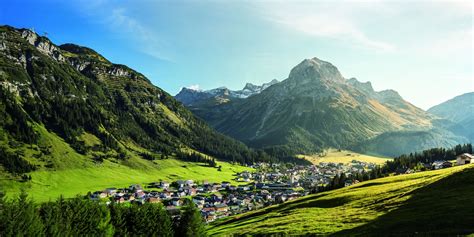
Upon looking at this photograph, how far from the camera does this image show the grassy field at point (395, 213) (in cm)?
5806

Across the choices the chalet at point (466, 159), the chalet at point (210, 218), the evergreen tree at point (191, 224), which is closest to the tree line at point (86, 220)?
the evergreen tree at point (191, 224)

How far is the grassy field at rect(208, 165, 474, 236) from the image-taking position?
58062 mm

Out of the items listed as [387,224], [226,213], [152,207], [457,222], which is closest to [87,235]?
[152,207]

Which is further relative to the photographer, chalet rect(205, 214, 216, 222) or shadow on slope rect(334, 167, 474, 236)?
chalet rect(205, 214, 216, 222)

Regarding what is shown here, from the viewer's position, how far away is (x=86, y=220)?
256ft

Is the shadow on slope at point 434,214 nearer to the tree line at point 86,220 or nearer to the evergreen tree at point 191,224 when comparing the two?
the evergreen tree at point 191,224

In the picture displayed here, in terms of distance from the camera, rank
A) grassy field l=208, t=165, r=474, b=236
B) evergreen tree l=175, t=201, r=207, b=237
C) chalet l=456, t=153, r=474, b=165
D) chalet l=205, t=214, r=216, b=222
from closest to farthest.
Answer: grassy field l=208, t=165, r=474, b=236, evergreen tree l=175, t=201, r=207, b=237, chalet l=456, t=153, r=474, b=165, chalet l=205, t=214, r=216, b=222

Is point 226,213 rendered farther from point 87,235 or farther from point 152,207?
point 87,235

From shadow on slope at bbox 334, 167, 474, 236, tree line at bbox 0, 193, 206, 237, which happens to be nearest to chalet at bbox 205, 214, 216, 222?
tree line at bbox 0, 193, 206, 237

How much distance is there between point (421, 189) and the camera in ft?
277

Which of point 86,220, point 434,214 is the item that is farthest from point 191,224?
point 434,214

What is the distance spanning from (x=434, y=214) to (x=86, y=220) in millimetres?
71796

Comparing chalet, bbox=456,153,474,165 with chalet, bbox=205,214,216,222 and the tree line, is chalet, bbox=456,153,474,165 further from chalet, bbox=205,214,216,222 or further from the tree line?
the tree line

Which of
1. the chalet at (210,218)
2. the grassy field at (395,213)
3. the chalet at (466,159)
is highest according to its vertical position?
the chalet at (466,159)
